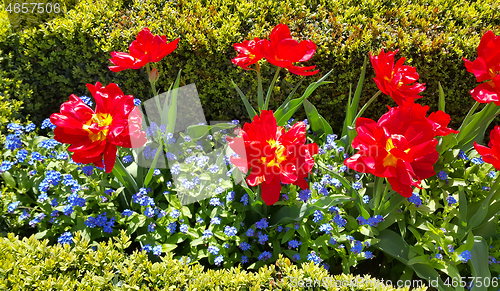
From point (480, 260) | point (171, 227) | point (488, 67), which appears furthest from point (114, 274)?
point (488, 67)

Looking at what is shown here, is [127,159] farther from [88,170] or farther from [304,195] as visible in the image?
[304,195]

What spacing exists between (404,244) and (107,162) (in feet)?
6.15

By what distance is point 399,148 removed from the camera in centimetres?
148

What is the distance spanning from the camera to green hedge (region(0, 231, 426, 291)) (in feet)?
5.58

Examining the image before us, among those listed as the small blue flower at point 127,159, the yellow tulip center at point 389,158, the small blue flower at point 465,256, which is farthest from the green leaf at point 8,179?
the small blue flower at point 465,256

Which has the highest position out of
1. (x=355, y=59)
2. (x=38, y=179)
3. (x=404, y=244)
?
(x=355, y=59)

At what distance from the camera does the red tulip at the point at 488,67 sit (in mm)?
1745

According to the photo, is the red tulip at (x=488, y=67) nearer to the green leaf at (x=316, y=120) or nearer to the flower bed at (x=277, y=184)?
the flower bed at (x=277, y=184)

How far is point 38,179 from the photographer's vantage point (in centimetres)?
238

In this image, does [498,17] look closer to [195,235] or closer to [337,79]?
[337,79]

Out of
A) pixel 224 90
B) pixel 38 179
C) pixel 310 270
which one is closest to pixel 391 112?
pixel 310 270

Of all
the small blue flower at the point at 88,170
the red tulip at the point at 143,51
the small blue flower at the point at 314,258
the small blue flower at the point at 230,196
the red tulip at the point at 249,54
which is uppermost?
the red tulip at the point at 143,51

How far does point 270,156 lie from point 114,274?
108 cm

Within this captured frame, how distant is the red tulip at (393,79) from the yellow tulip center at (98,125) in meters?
1.51
